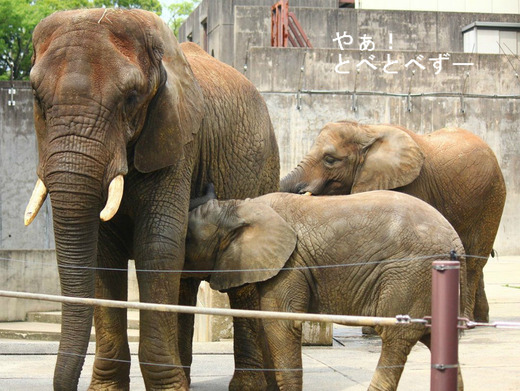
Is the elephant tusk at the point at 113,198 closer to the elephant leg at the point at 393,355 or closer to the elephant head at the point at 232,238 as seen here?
the elephant head at the point at 232,238

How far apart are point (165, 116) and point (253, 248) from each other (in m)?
0.95

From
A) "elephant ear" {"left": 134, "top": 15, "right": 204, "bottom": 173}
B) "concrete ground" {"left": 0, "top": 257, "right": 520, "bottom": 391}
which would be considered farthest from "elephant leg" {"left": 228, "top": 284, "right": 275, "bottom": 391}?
"elephant ear" {"left": 134, "top": 15, "right": 204, "bottom": 173}

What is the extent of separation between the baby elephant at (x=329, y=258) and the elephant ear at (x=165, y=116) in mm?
529

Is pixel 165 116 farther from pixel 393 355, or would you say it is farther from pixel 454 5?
pixel 454 5

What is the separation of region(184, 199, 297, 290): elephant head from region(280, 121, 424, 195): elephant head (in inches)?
132

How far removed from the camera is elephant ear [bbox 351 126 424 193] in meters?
10.1

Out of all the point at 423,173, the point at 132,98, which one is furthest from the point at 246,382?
the point at 423,173

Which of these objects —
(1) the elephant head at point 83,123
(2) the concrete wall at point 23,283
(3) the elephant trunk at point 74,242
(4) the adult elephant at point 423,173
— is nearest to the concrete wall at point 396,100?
(2) the concrete wall at point 23,283

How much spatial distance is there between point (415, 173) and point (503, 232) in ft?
38.6

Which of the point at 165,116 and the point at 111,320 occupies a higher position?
the point at 165,116

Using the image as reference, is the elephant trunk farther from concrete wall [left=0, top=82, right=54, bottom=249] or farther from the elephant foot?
concrete wall [left=0, top=82, right=54, bottom=249]

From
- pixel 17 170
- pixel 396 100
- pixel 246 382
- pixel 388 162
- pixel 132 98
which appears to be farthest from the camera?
pixel 17 170

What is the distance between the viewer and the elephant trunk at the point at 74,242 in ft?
18.6

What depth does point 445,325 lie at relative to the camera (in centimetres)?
387
